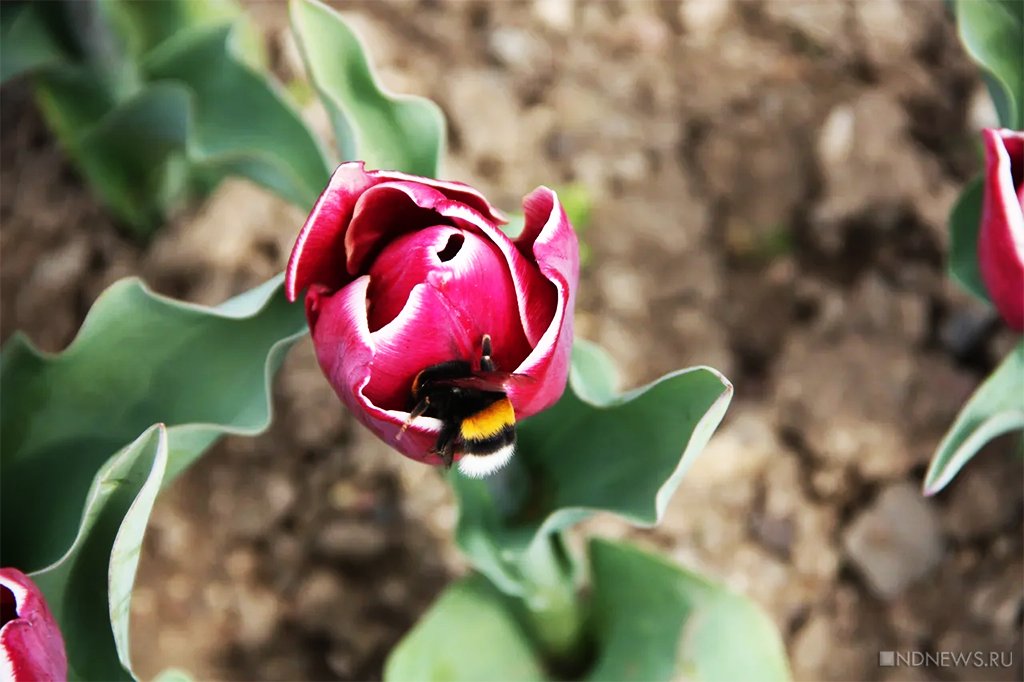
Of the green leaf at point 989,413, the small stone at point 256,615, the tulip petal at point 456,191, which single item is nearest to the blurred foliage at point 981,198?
the green leaf at point 989,413

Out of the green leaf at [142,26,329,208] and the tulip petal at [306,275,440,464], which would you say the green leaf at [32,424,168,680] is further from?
the green leaf at [142,26,329,208]

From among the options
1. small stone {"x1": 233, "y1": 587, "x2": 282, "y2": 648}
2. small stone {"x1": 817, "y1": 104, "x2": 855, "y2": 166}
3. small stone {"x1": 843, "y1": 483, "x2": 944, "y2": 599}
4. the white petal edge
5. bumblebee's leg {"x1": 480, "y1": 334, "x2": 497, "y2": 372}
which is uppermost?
bumblebee's leg {"x1": 480, "y1": 334, "x2": 497, "y2": 372}

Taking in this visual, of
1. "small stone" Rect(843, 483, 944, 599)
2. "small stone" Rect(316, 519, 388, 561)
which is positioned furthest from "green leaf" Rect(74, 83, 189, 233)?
"small stone" Rect(843, 483, 944, 599)

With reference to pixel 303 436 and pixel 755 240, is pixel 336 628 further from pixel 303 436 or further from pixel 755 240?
pixel 755 240

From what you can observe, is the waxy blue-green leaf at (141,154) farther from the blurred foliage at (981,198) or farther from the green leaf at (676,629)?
the blurred foliage at (981,198)

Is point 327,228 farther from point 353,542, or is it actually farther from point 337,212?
point 353,542

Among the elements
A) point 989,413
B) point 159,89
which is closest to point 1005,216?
point 989,413
